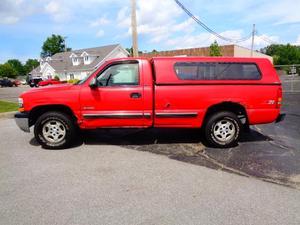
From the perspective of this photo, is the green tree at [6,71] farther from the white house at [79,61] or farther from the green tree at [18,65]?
the white house at [79,61]

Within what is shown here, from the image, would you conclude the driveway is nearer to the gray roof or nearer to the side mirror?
the side mirror

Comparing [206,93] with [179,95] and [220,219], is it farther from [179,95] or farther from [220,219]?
[220,219]

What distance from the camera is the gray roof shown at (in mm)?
50594

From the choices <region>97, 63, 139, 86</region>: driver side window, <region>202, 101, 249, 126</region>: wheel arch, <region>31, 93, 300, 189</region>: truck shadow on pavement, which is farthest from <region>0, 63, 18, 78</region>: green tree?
<region>202, 101, 249, 126</region>: wheel arch

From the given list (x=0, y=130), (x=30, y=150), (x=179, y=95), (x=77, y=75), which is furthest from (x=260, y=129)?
(x=77, y=75)

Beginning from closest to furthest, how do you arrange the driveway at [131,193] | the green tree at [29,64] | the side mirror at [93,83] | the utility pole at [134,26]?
1. the driveway at [131,193]
2. the side mirror at [93,83]
3. the utility pole at [134,26]
4. the green tree at [29,64]

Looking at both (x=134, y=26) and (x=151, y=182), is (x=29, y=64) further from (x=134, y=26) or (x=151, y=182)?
(x=151, y=182)

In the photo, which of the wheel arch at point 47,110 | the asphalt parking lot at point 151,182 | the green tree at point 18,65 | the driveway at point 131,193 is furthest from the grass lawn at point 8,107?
the green tree at point 18,65

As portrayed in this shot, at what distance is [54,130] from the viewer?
19.7 feet

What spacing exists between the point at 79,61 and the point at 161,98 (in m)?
51.2

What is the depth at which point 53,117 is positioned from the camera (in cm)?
588

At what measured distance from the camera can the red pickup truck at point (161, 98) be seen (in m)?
5.78

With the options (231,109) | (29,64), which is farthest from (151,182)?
(29,64)

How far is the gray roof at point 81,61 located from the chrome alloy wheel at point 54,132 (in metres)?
42.4
